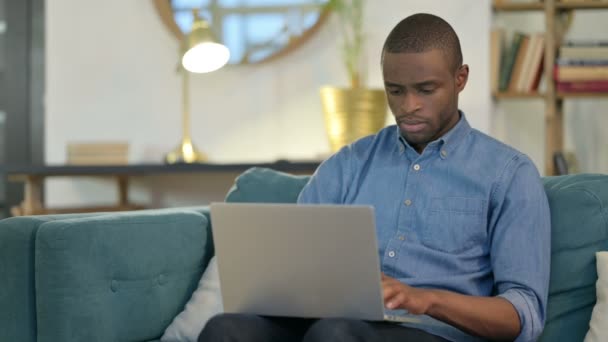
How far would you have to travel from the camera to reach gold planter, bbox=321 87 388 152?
139 inches

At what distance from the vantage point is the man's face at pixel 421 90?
174 centimetres

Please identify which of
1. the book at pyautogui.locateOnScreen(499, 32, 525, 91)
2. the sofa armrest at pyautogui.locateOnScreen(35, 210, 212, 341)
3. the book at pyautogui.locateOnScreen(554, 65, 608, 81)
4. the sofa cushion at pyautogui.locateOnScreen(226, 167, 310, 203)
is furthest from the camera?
the book at pyautogui.locateOnScreen(499, 32, 525, 91)

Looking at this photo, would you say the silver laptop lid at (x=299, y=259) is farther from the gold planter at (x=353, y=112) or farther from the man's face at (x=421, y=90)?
the gold planter at (x=353, y=112)

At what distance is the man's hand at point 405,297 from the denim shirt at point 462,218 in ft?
0.39

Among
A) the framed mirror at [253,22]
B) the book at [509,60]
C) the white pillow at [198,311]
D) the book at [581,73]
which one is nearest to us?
the white pillow at [198,311]

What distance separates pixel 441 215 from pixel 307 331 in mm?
351

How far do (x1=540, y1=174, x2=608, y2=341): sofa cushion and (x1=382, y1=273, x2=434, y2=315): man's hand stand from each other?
1.25ft

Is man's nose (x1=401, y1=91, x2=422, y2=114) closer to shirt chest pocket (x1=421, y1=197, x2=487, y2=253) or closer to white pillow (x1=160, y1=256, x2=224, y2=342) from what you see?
shirt chest pocket (x1=421, y1=197, x2=487, y2=253)

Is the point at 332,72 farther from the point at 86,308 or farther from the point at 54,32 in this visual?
the point at 86,308

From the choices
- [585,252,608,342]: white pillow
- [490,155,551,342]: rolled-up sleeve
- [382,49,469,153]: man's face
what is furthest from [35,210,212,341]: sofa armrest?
[585,252,608,342]: white pillow

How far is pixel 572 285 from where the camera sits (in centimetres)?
179

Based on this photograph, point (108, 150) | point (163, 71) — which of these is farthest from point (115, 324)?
point (163, 71)

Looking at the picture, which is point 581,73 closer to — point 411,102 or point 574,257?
point 574,257

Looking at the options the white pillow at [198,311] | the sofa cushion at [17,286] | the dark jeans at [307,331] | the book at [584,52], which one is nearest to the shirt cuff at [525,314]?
the dark jeans at [307,331]
